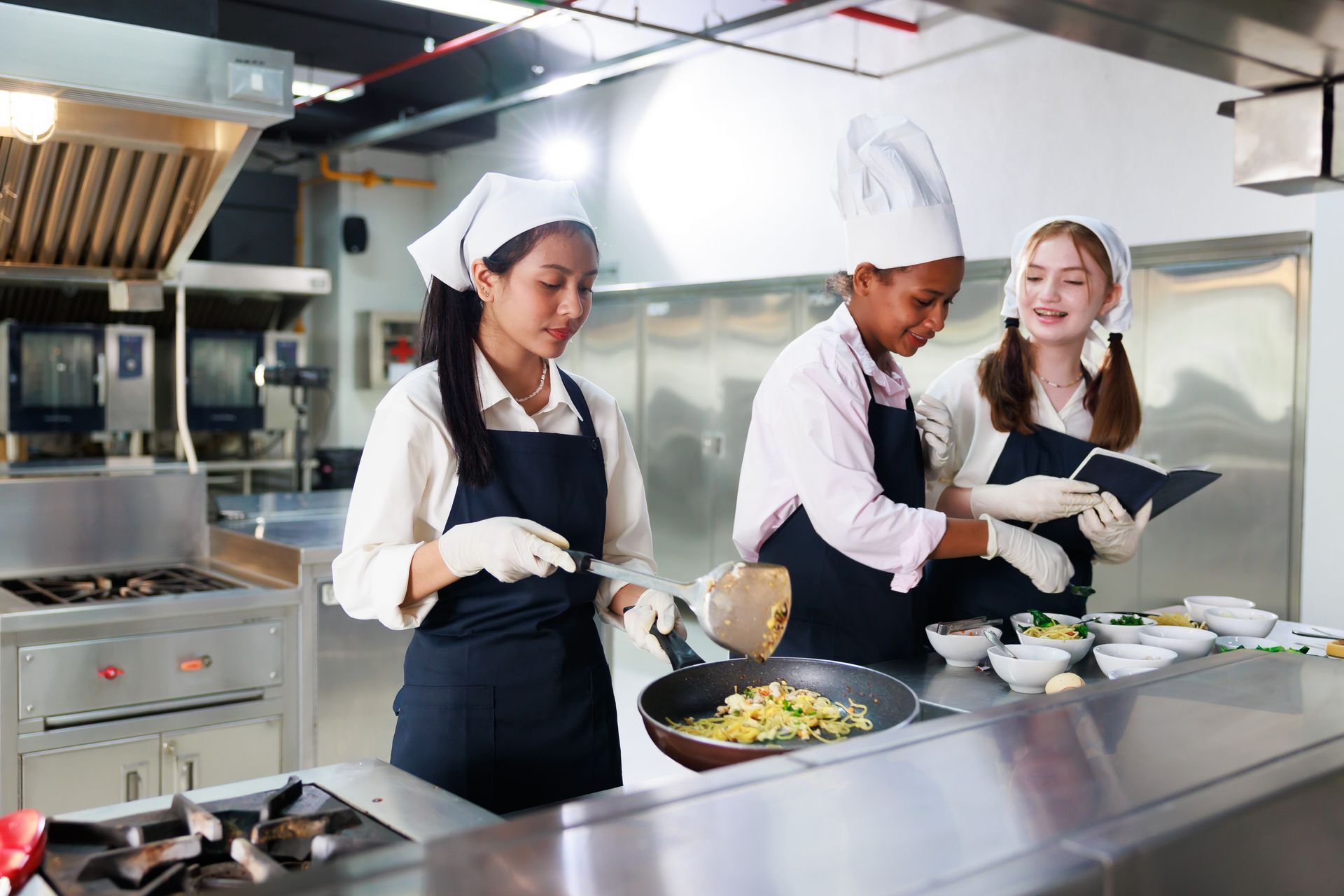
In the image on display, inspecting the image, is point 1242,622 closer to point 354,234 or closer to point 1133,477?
point 1133,477

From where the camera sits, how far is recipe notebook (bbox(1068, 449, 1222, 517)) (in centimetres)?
204

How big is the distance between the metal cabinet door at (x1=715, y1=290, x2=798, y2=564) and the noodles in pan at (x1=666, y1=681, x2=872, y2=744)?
4683 mm

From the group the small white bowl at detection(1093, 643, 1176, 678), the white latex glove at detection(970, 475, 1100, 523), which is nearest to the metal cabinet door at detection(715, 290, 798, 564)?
the white latex glove at detection(970, 475, 1100, 523)

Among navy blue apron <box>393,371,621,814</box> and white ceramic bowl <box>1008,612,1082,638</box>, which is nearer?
navy blue apron <box>393,371,621,814</box>

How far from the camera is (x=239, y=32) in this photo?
6.12 meters

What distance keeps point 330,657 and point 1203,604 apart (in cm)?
235

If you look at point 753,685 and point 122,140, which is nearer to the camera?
point 753,685

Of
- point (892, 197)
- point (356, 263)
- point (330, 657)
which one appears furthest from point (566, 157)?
point (892, 197)

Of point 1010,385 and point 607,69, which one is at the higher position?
point 607,69

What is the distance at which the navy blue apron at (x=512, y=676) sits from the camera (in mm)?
1654

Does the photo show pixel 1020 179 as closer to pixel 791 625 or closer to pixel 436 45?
pixel 436 45

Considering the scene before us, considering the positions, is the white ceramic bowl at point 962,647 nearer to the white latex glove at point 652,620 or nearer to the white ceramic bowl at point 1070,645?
the white ceramic bowl at point 1070,645

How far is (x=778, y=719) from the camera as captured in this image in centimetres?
146

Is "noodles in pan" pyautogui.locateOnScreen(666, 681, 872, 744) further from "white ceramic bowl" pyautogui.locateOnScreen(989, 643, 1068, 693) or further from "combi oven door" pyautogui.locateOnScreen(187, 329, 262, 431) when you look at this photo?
"combi oven door" pyautogui.locateOnScreen(187, 329, 262, 431)
